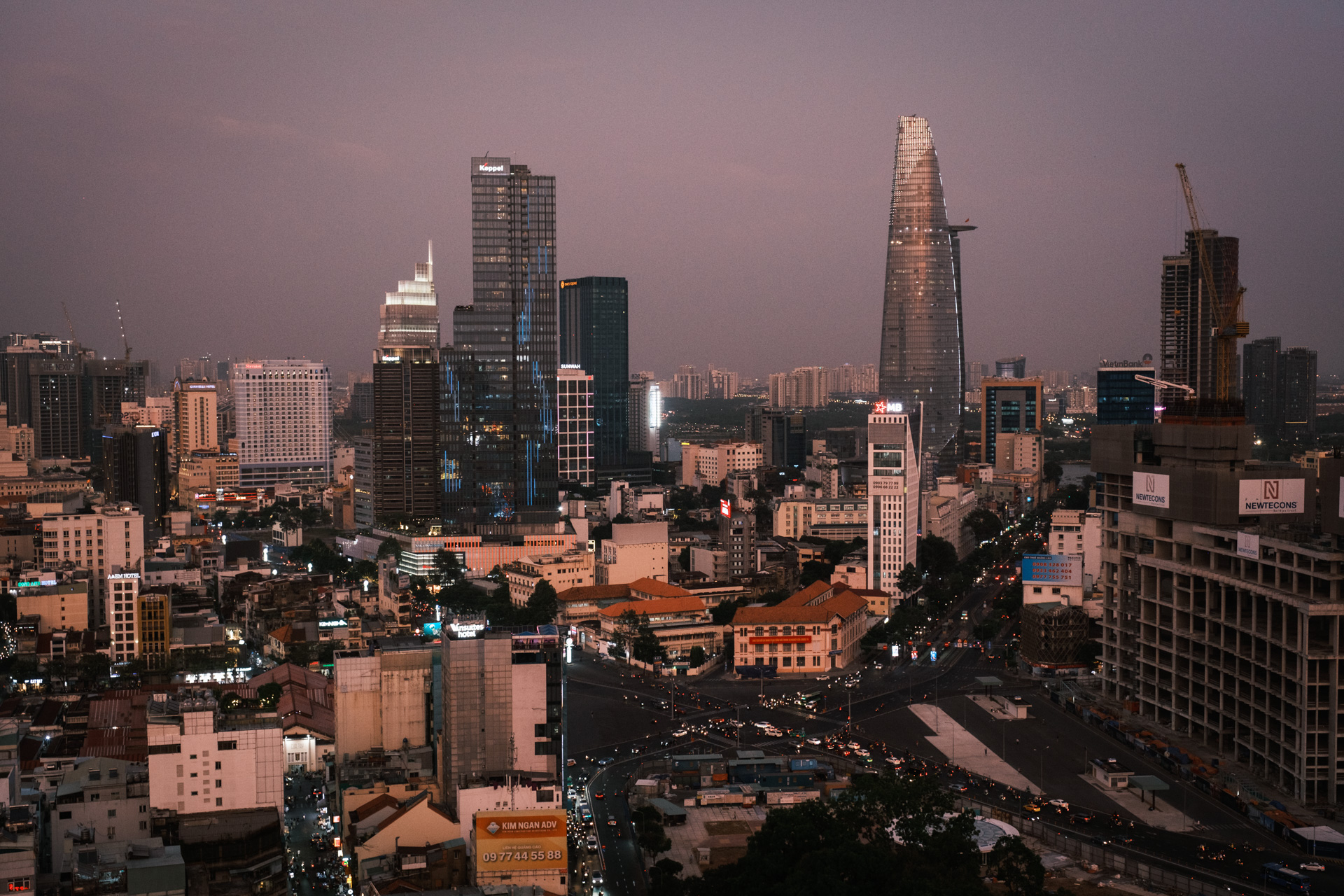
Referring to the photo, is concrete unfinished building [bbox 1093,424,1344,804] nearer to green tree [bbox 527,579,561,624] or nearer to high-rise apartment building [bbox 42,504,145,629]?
green tree [bbox 527,579,561,624]

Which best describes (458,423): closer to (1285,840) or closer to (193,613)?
(193,613)

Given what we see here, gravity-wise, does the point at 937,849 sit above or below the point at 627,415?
below

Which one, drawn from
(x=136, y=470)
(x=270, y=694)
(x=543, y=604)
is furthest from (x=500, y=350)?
(x=270, y=694)

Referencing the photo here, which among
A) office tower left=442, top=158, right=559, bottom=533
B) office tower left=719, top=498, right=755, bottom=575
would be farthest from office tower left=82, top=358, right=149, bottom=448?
office tower left=719, top=498, right=755, bottom=575

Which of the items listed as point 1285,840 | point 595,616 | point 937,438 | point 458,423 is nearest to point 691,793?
point 1285,840

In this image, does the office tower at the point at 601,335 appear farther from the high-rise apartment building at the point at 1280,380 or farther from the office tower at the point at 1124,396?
the high-rise apartment building at the point at 1280,380

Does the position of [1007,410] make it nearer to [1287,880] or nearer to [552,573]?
[552,573]
